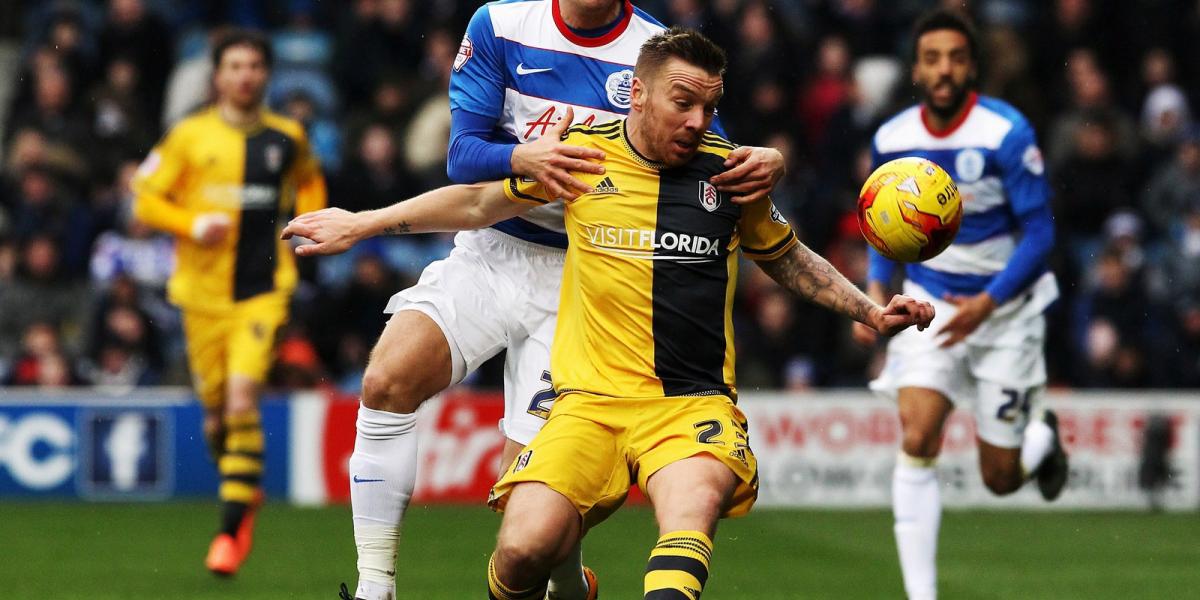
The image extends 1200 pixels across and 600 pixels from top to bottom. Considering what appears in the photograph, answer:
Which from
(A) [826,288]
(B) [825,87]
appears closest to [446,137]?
(B) [825,87]

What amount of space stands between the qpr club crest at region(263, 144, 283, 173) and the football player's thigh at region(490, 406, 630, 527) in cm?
462

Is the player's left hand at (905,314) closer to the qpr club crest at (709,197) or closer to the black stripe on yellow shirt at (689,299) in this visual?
the black stripe on yellow shirt at (689,299)

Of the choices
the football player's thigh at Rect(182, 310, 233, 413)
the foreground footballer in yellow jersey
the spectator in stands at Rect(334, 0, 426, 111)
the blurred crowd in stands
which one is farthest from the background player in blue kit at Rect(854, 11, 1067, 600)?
the spectator in stands at Rect(334, 0, 426, 111)

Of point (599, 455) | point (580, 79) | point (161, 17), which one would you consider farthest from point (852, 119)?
point (599, 455)

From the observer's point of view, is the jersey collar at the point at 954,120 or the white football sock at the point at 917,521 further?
the jersey collar at the point at 954,120

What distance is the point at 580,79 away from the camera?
21.5ft

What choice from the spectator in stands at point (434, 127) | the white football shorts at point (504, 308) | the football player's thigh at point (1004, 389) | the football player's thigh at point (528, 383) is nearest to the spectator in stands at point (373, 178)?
the spectator in stands at point (434, 127)

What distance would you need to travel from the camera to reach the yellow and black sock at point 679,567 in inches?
208

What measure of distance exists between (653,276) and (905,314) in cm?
80

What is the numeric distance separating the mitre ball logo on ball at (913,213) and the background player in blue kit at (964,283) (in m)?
1.92

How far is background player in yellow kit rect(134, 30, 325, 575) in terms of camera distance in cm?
963

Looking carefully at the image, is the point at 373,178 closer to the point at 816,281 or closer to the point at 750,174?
the point at 816,281

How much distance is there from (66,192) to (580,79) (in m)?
9.70

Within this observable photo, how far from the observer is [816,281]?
19.9ft
